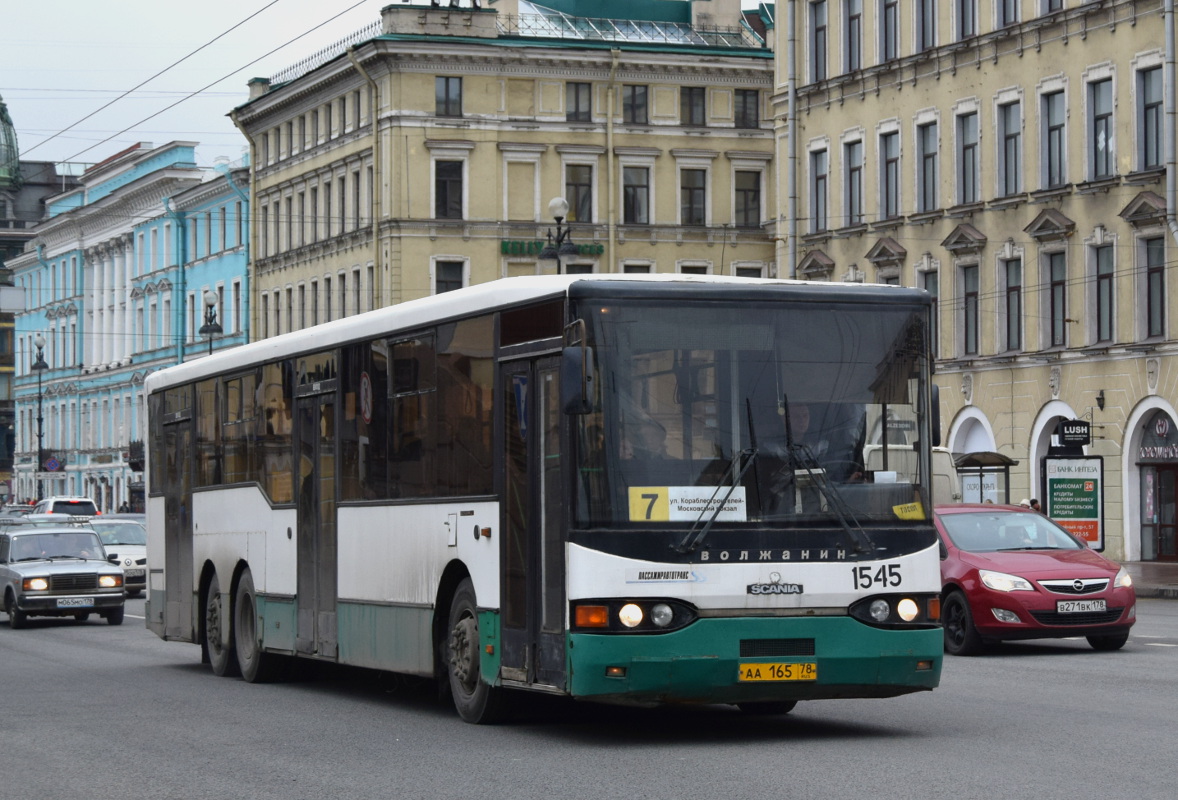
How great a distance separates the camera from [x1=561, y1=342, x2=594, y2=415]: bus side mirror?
1259 cm

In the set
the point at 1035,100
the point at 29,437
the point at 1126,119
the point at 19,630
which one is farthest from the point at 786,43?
the point at 29,437

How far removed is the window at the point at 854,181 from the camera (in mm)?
57094

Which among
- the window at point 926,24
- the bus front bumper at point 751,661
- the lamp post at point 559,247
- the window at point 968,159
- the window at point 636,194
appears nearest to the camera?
the bus front bumper at point 751,661

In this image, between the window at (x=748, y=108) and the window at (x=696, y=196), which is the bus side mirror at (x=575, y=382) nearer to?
the window at (x=696, y=196)

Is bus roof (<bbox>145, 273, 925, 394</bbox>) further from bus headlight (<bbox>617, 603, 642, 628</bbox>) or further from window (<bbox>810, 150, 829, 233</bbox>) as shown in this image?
window (<bbox>810, 150, 829, 233</bbox>)

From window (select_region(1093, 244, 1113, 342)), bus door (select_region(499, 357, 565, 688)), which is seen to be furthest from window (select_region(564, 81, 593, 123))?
bus door (select_region(499, 357, 565, 688))

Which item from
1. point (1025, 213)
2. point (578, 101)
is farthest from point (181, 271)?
point (1025, 213)

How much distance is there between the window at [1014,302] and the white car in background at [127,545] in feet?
64.8

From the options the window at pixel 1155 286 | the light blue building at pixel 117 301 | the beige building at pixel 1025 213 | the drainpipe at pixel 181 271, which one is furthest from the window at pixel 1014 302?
the drainpipe at pixel 181 271

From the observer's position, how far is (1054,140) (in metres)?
49.1

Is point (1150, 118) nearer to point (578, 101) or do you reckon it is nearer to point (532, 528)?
point (578, 101)

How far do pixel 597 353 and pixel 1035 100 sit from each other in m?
38.4

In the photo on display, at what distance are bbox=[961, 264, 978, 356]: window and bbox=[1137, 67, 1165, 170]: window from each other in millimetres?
7163

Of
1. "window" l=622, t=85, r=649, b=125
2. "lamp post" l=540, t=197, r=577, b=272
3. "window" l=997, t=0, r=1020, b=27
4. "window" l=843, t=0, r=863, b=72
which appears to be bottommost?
"lamp post" l=540, t=197, r=577, b=272
